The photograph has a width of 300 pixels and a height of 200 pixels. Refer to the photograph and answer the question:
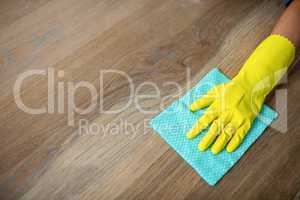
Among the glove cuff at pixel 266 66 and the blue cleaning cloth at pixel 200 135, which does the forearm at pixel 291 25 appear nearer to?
the glove cuff at pixel 266 66

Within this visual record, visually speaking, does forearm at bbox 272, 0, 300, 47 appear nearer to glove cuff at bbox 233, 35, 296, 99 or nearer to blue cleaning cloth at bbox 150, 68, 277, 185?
glove cuff at bbox 233, 35, 296, 99

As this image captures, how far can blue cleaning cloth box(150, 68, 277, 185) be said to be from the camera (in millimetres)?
543

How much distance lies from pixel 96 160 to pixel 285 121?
415mm

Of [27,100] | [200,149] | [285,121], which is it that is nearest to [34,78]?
[27,100]

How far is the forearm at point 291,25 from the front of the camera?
2.11 ft

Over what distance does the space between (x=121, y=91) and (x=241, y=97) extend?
269 millimetres

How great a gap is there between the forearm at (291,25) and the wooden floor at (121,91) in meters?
0.04

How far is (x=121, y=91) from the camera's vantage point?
62 cm

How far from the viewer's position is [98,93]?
620 mm

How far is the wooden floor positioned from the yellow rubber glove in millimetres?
37

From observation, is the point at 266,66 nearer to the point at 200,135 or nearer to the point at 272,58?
the point at 272,58

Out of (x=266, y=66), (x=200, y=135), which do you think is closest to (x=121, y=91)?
(x=200, y=135)

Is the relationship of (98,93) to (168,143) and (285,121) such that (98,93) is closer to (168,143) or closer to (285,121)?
(168,143)

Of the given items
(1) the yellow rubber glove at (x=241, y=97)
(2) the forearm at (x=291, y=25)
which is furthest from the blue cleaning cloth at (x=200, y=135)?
(2) the forearm at (x=291, y=25)
